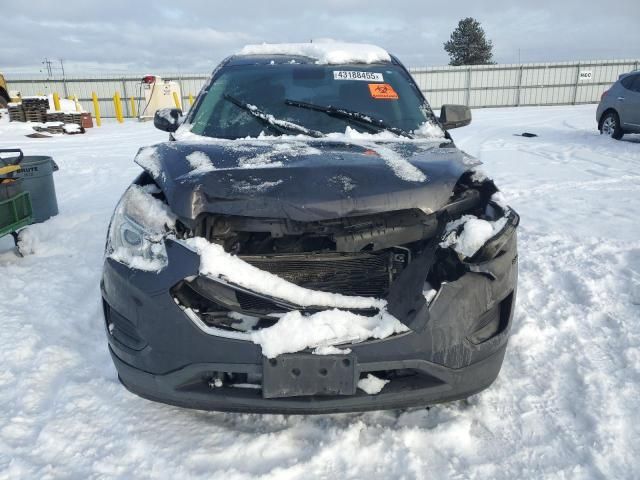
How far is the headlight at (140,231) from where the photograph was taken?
187 centimetres

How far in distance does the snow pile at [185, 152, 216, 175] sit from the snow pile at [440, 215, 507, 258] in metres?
1.07

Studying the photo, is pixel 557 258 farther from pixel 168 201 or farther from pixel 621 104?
pixel 621 104

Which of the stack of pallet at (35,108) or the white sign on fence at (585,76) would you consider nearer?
the stack of pallet at (35,108)

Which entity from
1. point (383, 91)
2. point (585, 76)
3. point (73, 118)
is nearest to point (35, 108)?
point (73, 118)

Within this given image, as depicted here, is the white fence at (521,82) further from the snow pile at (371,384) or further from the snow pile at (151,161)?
the snow pile at (371,384)

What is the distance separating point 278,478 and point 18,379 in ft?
5.08

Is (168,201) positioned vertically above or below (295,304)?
above

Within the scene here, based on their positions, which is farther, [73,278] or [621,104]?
[621,104]

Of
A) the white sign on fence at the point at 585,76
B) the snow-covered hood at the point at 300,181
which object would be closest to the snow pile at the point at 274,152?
the snow-covered hood at the point at 300,181

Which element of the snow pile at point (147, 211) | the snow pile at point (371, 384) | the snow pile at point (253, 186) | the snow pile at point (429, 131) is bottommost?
the snow pile at point (371, 384)

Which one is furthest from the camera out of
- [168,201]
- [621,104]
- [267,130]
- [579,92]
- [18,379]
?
[579,92]

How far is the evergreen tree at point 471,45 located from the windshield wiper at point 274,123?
44.0 meters

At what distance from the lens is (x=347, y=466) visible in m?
1.82

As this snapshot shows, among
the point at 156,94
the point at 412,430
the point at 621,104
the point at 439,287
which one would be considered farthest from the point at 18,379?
the point at 156,94
